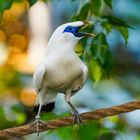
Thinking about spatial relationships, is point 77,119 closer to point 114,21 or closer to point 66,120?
point 66,120

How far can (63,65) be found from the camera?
1894 mm

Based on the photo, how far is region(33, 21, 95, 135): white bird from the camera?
1.90 meters

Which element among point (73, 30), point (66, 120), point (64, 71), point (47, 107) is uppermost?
point (73, 30)

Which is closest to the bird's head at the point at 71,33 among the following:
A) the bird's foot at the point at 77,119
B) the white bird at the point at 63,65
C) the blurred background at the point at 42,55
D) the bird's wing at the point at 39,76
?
the white bird at the point at 63,65

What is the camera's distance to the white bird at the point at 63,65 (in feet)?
6.22

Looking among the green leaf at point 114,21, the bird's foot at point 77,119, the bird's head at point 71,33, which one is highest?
the bird's head at point 71,33

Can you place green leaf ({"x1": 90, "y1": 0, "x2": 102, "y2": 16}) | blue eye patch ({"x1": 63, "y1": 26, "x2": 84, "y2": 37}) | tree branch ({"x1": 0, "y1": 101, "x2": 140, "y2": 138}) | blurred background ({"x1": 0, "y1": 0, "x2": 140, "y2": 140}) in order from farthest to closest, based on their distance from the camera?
1. blurred background ({"x1": 0, "y1": 0, "x2": 140, "y2": 140})
2. green leaf ({"x1": 90, "y1": 0, "x2": 102, "y2": 16})
3. blue eye patch ({"x1": 63, "y1": 26, "x2": 84, "y2": 37})
4. tree branch ({"x1": 0, "y1": 101, "x2": 140, "y2": 138})

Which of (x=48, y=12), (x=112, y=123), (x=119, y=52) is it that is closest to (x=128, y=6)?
(x=119, y=52)

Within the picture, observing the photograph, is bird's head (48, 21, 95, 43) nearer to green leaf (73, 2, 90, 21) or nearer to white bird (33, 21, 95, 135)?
white bird (33, 21, 95, 135)

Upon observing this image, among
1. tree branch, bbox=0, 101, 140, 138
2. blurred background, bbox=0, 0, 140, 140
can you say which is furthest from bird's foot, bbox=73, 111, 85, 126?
blurred background, bbox=0, 0, 140, 140

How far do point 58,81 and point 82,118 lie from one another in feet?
0.47

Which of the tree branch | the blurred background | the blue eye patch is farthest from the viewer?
the blurred background

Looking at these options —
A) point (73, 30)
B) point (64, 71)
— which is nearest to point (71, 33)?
point (73, 30)

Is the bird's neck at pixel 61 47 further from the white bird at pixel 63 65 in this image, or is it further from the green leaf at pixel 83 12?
the green leaf at pixel 83 12
